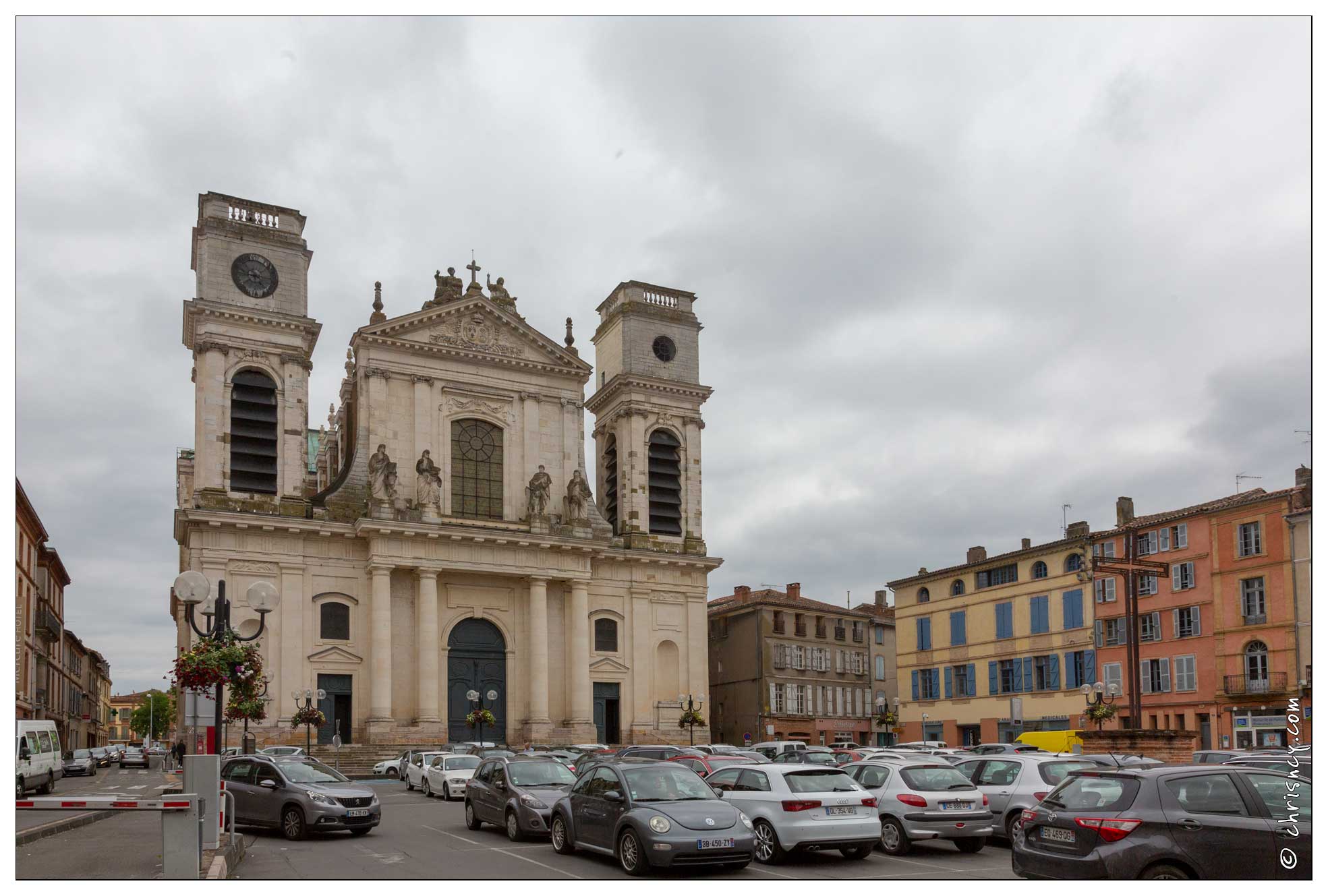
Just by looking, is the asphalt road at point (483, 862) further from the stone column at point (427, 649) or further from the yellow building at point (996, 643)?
the yellow building at point (996, 643)

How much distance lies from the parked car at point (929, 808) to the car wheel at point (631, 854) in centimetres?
410

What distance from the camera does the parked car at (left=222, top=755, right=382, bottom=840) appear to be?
20.5m

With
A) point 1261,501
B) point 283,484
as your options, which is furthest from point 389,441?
point 1261,501

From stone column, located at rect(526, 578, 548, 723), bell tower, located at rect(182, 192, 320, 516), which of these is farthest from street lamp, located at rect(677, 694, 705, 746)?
bell tower, located at rect(182, 192, 320, 516)

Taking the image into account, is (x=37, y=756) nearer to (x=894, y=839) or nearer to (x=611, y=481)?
(x=894, y=839)

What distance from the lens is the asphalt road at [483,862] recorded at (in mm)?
16094

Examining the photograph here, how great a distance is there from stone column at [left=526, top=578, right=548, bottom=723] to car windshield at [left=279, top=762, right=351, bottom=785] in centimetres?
3070

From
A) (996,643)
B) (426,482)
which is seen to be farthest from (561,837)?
(996,643)

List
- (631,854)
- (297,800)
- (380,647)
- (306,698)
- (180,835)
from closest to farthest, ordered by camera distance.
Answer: (180,835) → (631,854) → (297,800) → (306,698) → (380,647)

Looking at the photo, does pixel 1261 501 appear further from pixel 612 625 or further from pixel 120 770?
pixel 120 770

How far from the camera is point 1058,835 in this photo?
1266 centimetres

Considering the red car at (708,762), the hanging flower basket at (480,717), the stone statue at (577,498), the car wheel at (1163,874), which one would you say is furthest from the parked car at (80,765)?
the car wheel at (1163,874)

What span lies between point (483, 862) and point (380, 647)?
109ft
